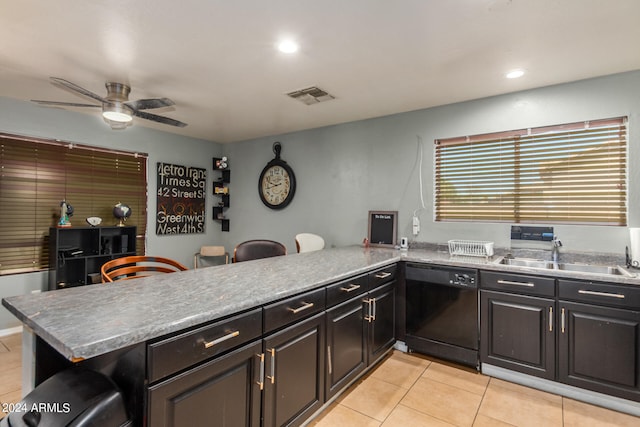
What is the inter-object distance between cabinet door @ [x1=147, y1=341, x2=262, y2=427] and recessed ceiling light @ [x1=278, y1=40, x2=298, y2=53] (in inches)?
72.6

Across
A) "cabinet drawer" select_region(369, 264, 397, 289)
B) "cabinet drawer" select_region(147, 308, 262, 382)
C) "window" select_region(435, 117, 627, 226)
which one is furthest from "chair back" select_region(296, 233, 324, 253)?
"cabinet drawer" select_region(147, 308, 262, 382)

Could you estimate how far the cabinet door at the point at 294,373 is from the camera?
5.11 ft

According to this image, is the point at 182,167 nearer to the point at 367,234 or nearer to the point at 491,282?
the point at 367,234

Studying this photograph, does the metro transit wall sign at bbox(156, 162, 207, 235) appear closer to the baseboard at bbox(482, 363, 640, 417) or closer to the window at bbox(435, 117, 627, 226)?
Result: the window at bbox(435, 117, 627, 226)

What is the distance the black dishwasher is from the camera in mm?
2607

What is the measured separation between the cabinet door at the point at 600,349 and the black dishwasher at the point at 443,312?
579 mm

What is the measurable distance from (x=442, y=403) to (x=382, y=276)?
948 mm

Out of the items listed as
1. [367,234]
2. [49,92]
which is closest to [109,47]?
[49,92]

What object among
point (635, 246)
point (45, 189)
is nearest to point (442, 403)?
point (635, 246)

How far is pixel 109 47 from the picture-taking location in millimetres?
2199

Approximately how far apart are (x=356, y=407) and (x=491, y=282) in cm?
138

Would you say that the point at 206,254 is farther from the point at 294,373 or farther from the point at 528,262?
the point at 528,262

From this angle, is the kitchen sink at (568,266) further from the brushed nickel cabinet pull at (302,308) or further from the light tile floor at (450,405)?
the brushed nickel cabinet pull at (302,308)

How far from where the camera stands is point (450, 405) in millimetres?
2195
